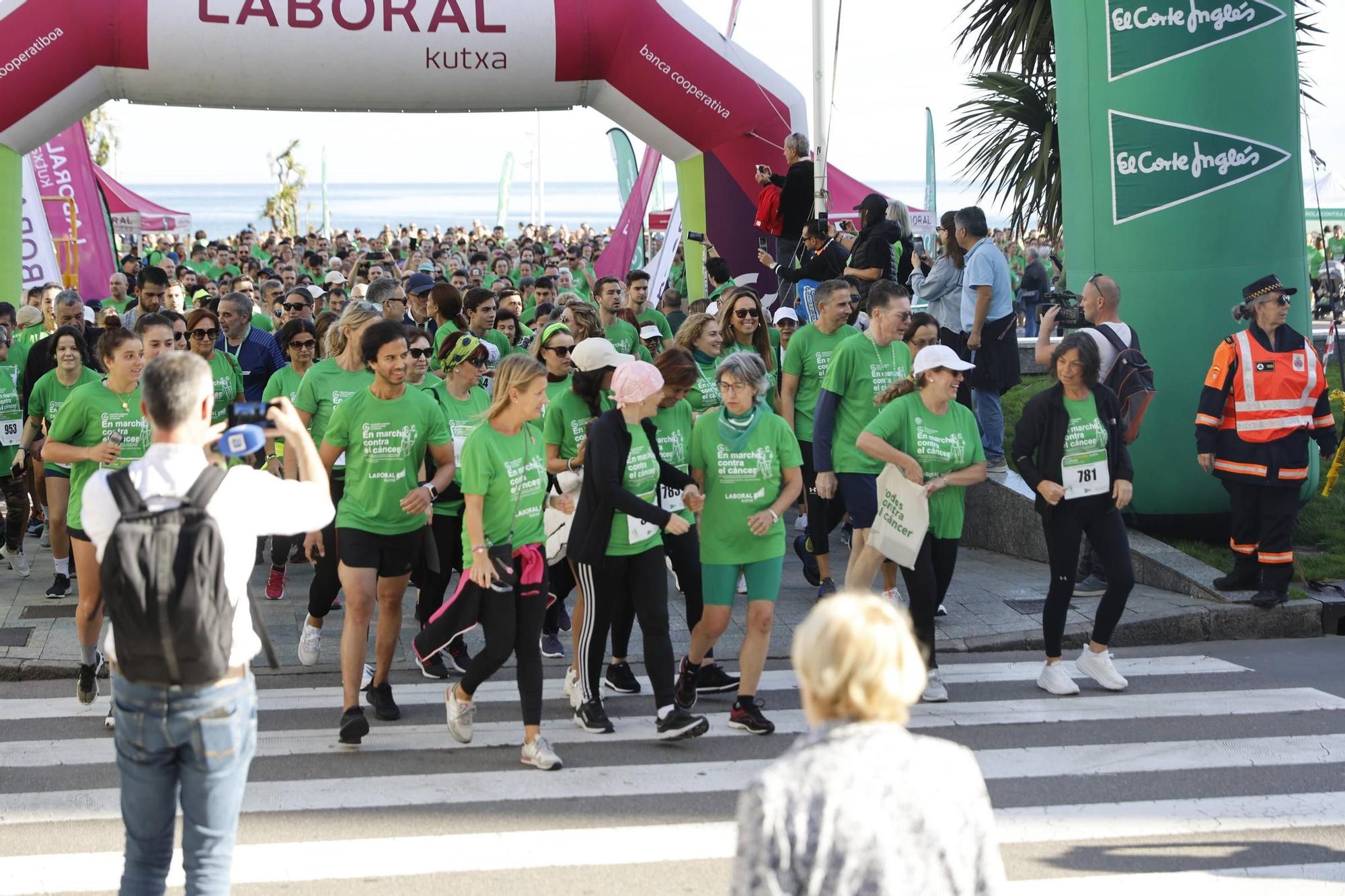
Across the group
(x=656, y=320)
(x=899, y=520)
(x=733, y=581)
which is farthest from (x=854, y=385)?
(x=656, y=320)

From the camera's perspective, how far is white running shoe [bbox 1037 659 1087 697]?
25.9ft

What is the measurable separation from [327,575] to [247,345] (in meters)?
3.23

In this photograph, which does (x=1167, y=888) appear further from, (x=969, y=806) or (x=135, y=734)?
(x=135, y=734)

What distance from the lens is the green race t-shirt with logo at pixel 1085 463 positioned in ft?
25.6

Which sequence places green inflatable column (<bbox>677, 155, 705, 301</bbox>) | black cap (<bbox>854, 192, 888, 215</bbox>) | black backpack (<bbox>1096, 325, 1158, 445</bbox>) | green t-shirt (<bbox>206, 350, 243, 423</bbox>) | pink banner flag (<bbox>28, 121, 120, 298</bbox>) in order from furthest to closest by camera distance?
1. pink banner flag (<bbox>28, 121, 120, 298</bbox>)
2. green inflatable column (<bbox>677, 155, 705, 301</bbox>)
3. black cap (<bbox>854, 192, 888, 215</bbox>)
4. black backpack (<bbox>1096, 325, 1158, 445</bbox>)
5. green t-shirt (<bbox>206, 350, 243, 423</bbox>)

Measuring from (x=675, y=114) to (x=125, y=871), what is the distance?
36.1 ft

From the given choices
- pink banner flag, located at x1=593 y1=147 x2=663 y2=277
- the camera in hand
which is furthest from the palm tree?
the camera in hand

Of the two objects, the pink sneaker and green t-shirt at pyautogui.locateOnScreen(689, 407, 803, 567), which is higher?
green t-shirt at pyautogui.locateOnScreen(689, 407, 803, 567)

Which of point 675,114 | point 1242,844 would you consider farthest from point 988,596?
point 675,114

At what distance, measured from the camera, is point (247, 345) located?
10.8 m

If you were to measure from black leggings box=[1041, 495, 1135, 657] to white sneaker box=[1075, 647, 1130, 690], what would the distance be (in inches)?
5.5

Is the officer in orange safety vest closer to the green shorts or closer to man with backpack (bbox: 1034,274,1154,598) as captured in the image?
man with backpack (bbox: 1034,274,1154,598)

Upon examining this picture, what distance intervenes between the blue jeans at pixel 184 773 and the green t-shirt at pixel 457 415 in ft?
12.7

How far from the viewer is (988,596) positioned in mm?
10055
